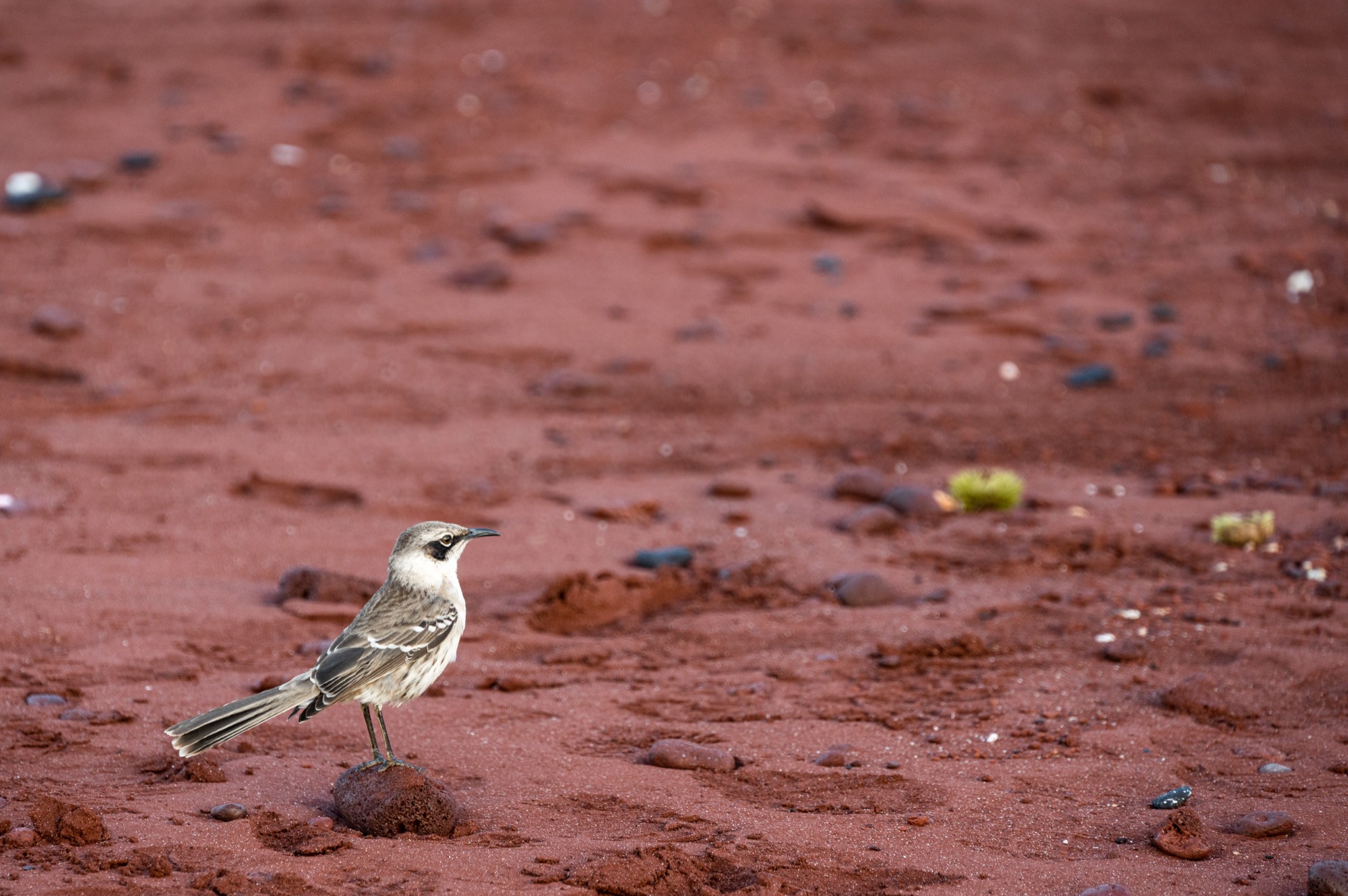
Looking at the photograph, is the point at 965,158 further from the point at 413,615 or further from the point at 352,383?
the point at 413,615

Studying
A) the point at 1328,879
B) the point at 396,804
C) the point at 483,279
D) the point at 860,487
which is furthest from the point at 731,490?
the point at 1328,879

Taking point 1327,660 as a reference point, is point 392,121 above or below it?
above

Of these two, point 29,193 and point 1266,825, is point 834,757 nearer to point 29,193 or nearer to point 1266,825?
point 1266,825

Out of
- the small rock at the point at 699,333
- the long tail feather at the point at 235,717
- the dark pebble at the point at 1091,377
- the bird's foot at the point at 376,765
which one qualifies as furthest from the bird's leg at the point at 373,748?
the dark pebble at the point at 1091,377

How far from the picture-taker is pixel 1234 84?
17.0 metres

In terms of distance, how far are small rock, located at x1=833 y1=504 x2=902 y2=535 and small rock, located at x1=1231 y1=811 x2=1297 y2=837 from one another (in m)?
3.48

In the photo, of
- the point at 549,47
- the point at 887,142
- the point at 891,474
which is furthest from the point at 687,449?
the point at 549,47

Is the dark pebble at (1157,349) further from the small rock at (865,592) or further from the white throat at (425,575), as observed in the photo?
the white throat at (425,575)

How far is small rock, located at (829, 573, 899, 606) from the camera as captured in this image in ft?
23.7

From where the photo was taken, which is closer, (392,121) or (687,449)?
(687,449)

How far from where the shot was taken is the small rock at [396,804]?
484 cm

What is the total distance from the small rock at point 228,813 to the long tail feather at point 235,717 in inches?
12.0

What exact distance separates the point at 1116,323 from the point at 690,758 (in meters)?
7.76

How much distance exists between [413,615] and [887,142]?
11434mm
